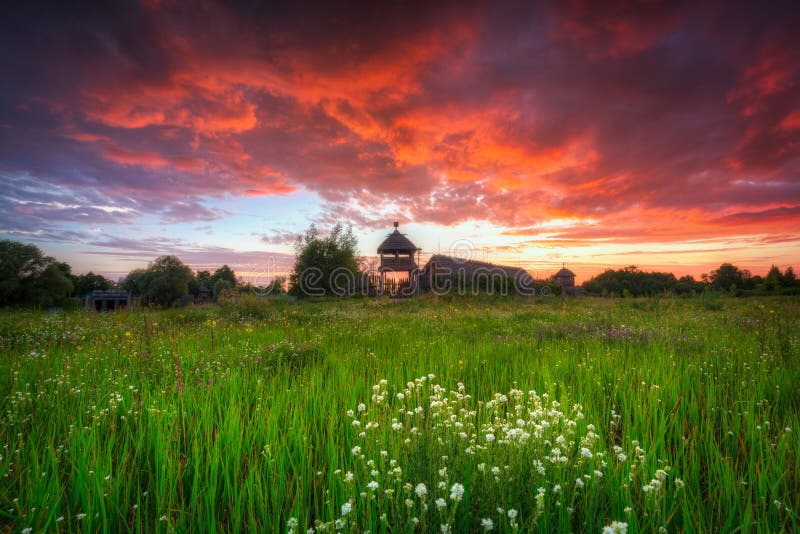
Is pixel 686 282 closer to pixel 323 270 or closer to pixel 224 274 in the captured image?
pixel 323 270

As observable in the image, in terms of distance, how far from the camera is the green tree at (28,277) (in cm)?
2610

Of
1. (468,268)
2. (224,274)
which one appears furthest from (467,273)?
(224,274)

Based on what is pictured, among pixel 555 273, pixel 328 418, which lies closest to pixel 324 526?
pixel 328 418

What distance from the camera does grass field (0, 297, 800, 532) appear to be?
6.57 feet

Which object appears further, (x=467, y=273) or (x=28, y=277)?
(x=467, y=273)

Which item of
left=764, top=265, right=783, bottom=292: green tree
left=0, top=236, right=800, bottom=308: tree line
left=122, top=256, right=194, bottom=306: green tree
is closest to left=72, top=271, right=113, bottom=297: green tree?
left=0, top=236, right=800, bottom=308: tree line

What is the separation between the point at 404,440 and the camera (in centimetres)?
249

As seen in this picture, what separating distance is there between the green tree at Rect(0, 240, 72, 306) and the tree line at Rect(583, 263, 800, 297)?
4663 cm

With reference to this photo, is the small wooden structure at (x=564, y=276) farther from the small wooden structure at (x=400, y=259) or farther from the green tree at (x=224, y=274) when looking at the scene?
the green tree at (x=224, y=274)

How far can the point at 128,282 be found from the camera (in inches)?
1700

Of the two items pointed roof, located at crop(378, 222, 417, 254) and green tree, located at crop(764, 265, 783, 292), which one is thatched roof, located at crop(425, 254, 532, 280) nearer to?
pointed roof, located at crop(378, 222, 417, 254)

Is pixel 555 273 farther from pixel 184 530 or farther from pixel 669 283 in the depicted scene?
pixel 184 530

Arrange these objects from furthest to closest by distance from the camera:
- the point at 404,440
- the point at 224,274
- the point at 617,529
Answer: the point at 224,274 < the point at 404,440 < the point at 617,529

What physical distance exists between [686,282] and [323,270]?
4640cm
